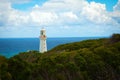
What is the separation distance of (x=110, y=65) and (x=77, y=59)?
3.83 meters

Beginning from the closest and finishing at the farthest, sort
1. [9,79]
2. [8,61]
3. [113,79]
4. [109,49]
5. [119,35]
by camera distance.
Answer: [9,79]
[8,61]
[113,79]
[109,49]
[119,35]

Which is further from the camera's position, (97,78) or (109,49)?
(109,49)

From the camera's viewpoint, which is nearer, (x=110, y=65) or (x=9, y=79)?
(x=9, y=79)

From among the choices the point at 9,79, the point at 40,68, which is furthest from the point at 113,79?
the point at 9,79

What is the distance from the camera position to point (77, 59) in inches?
1310

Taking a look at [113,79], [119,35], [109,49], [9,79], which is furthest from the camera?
[119,35]

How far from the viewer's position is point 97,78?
3134 cm

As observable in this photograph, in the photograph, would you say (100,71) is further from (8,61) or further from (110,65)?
(8,61)

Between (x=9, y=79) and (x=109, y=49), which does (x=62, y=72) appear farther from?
(x=109, y=49)

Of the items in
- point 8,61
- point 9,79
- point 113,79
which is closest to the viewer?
point 9,79

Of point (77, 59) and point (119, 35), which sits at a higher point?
point (119, 35)

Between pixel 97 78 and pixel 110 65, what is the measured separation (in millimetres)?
2793

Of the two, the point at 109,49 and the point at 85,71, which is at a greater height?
the point at 109,49

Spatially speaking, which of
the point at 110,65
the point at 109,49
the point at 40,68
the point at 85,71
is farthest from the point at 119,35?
the point at 40,68
